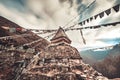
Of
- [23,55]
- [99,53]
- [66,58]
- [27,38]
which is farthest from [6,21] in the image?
[99,53]

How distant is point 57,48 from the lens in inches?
960

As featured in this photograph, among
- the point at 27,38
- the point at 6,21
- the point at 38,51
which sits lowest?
the point at 38,51

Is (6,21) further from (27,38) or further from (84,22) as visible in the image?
(84,22)

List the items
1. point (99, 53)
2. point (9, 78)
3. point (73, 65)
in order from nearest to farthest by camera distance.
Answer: point (9, 78), point (73, 65), point (99, 53)

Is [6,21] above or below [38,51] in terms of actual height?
above

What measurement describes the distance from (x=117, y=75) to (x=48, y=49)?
24940 millimetres

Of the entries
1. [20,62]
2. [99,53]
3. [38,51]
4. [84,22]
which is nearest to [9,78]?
[20,62]

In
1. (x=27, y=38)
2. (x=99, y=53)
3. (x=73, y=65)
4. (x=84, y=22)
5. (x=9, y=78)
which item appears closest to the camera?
(x=84, y=22)

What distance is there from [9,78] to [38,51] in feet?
20.6

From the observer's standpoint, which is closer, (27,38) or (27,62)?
(27,62)

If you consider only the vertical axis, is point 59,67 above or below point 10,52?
below

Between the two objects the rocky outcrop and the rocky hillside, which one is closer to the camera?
the rocky hillside

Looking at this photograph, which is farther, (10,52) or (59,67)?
(59,67)

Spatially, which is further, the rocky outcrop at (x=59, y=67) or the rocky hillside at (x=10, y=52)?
the rocky outcrop at (x=59, y=67)
